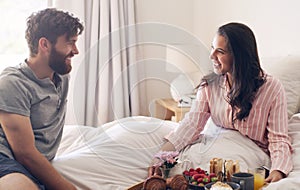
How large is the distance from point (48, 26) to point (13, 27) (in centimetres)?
179

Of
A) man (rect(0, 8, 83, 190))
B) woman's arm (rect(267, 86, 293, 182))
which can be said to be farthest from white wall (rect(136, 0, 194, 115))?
woman's arm (rect(267, 86, 293, 182))

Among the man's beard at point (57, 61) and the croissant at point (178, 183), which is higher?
the man's beard at point (57, 61)

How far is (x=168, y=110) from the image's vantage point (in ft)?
9.86

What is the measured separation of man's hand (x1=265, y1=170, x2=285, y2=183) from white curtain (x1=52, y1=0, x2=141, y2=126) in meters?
1.97

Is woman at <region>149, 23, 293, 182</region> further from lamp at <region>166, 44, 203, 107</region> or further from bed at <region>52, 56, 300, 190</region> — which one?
lamp at <region>166, 44, 203, 107</region>

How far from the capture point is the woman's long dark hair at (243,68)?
1.58 meters

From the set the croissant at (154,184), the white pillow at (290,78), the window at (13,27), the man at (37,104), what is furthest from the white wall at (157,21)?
the croissant at (154,184)

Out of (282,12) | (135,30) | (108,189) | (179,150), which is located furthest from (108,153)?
(135,30)

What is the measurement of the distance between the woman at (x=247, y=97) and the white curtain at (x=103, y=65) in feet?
5.46

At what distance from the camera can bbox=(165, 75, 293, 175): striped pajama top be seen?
1.50 metres

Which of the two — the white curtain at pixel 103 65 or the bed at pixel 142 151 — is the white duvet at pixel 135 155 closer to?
the bed at pixel 142 151

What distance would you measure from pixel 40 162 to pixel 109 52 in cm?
192

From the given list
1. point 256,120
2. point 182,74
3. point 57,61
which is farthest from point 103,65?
point 256,120

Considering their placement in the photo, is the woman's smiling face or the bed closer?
the bed
